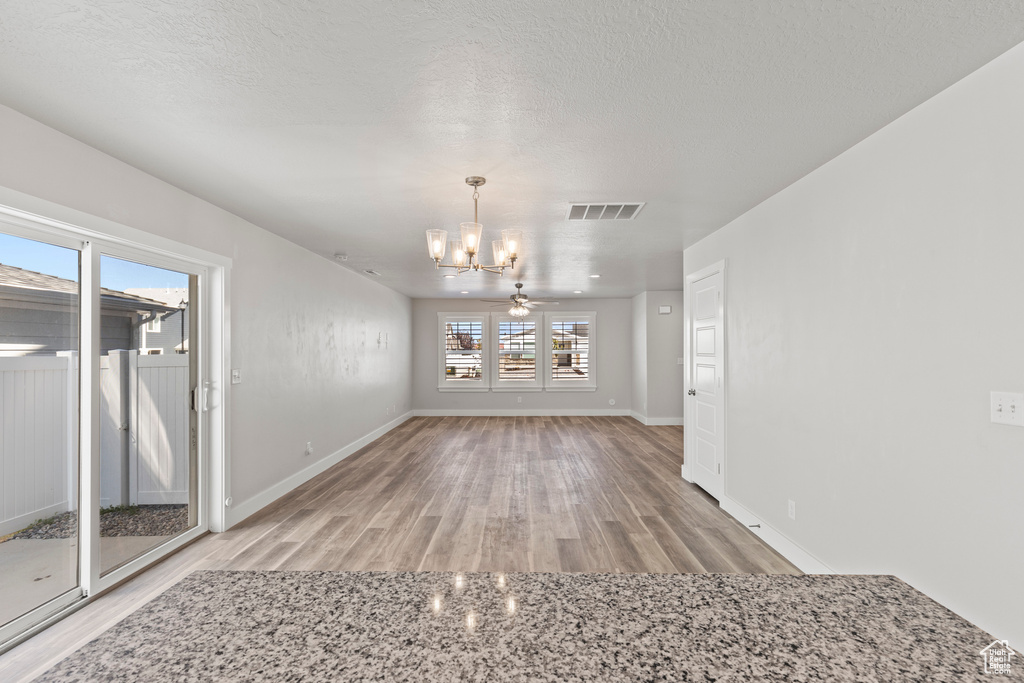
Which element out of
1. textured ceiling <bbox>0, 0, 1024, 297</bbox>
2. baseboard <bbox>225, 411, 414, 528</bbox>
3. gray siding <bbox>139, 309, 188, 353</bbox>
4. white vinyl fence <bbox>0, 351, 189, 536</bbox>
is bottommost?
baseboard <bbox>225, 411, 414, 528</bbox>

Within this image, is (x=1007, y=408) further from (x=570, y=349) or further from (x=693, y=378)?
(x=570, y=349)

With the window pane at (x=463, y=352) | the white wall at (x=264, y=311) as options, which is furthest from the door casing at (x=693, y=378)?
the window pane at (x=463, y=352)

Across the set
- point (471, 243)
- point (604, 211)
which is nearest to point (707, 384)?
point (604, 211)

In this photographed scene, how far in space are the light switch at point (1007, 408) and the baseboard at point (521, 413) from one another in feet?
27.0

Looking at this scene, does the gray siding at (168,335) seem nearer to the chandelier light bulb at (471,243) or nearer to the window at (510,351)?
the chandelier light bulb at (471,243)

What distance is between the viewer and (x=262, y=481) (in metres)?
4.33

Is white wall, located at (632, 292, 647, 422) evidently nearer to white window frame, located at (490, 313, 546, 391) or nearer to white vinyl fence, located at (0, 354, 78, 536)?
white window frame, located at (490, 313, 546, 391)

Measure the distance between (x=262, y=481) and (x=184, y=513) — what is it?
796 mm

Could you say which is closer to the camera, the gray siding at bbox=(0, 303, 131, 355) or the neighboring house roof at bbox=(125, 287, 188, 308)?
the gray siding at bbox=(0, 303, 131, 355)

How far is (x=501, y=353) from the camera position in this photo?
10188 millimetres

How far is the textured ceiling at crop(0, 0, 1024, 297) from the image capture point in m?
1.59

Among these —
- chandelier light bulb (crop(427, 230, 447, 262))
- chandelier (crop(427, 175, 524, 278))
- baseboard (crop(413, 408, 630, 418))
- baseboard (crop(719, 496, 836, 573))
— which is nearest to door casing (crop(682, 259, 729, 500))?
baseboard (crop(719, 496, 836, 573))

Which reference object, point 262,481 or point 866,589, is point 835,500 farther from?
point 262,481

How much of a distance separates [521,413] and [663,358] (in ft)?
10.2
